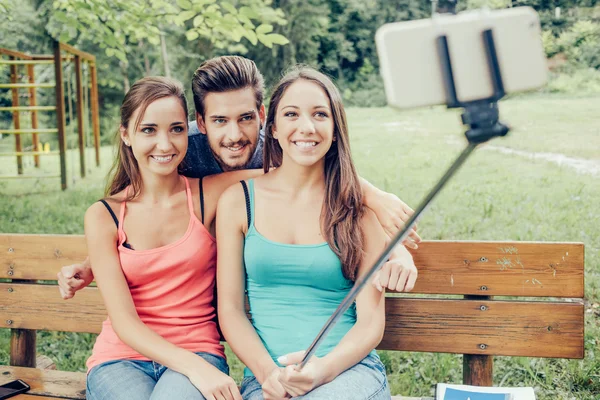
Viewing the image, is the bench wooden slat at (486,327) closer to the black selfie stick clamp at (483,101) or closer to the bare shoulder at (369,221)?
the bare shoulder at (369,221)

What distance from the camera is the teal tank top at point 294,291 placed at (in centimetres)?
214

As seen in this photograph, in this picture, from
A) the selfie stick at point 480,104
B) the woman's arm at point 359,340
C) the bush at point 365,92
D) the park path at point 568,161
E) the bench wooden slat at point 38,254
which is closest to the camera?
the selfie stick at point 480,104

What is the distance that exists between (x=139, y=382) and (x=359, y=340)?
28.0 inches

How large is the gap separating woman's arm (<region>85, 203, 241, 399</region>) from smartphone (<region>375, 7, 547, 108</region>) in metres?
1.42

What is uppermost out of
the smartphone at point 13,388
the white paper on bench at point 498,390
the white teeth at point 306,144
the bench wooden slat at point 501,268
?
the white teeth at point 306,144

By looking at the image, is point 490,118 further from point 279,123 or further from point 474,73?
point 279,123

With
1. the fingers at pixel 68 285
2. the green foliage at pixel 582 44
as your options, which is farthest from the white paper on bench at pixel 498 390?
the green foliage at pixel 582 44

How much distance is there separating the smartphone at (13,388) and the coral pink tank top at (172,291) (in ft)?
1.32

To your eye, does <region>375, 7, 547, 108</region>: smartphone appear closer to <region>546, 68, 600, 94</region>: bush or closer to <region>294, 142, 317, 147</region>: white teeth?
<region>294, 142, 317, 147</region>: white teeth

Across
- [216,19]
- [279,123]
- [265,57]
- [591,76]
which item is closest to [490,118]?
[279,123]

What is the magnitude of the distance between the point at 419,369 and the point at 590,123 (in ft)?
16.1

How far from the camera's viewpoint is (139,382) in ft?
6.93

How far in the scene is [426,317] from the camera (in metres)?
2.52

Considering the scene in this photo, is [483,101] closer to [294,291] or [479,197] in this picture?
[294,291]
